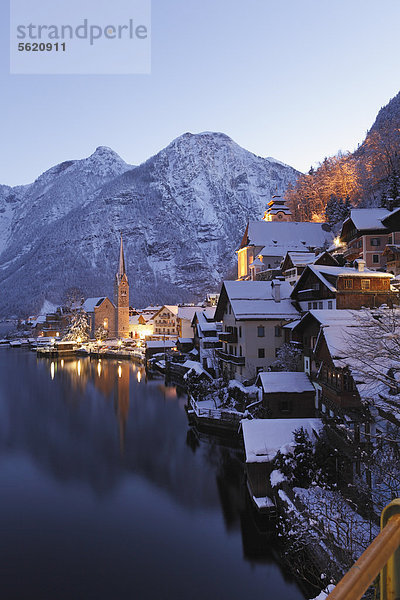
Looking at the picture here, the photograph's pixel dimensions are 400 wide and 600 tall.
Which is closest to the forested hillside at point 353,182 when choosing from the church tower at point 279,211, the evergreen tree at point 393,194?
the evergreen tree at point 393,194

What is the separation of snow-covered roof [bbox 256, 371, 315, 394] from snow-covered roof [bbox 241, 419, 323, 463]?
5453mm

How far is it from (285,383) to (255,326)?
30.1ft

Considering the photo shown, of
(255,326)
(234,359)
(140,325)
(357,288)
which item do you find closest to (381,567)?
(357,288)

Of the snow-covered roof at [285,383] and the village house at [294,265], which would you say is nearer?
the snow-covered roof at [285,383]

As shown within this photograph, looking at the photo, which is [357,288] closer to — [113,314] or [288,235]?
[288,235]

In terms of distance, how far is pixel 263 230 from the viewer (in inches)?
2785

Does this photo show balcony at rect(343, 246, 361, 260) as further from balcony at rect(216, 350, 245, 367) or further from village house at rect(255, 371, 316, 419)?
village house at rect(255, 371, 316, 419)

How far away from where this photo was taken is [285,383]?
27609mm

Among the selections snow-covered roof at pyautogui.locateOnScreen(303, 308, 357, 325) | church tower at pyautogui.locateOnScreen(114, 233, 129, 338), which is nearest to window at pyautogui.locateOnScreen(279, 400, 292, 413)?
snow-covered roof at pyautogui.locateOnScreen(303, 308, 357, 325)

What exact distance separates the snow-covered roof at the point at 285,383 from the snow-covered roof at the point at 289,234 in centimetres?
3889

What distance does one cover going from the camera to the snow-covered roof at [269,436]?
19547 millimetres

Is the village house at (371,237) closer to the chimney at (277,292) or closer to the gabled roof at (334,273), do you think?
the gabled roof at (334,273)

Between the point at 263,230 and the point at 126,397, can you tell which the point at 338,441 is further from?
the point at 263,230

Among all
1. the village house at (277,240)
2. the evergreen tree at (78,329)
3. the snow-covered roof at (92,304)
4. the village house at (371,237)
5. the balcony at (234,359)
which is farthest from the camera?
the snow-covered roof at (92,304)
